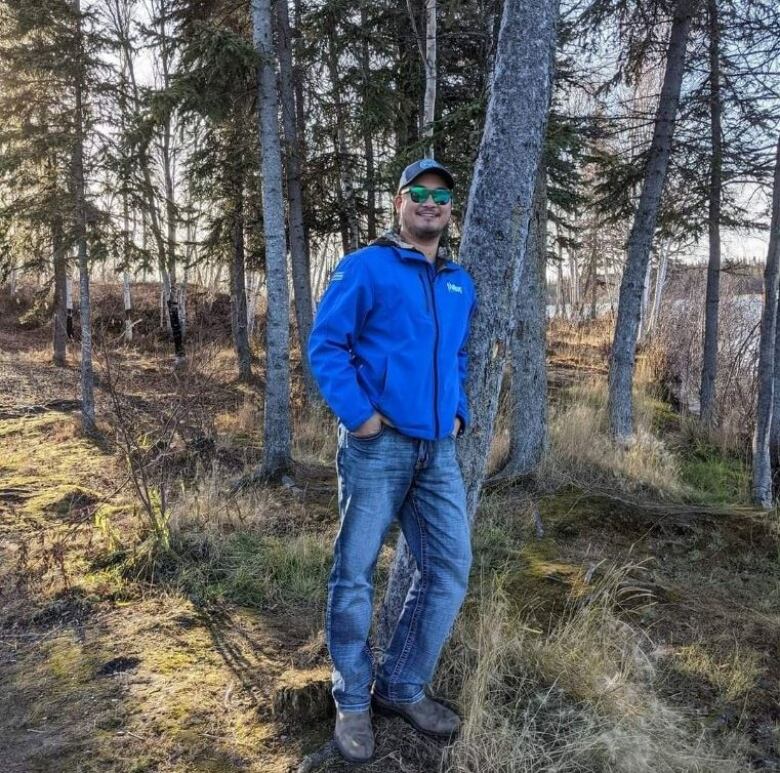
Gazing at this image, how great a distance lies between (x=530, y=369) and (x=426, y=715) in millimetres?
4886

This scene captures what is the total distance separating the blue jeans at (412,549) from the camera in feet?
7.29

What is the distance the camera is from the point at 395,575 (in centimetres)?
275

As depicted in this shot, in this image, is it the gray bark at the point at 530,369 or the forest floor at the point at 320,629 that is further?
the gray bark at the point at 530,369

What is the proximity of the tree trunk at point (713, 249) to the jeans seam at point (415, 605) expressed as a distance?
932cm

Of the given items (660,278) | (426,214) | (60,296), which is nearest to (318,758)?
(426,214)

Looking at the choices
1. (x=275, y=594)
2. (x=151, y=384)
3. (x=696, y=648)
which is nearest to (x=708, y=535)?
(x=696, y=648)

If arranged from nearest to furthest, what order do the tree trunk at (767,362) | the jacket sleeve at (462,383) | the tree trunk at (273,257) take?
the jacket sleeve at (462,383), the tree trunk at (767,362), the tree trunk at (273,257)

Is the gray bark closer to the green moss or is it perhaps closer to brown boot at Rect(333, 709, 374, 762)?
the green moss

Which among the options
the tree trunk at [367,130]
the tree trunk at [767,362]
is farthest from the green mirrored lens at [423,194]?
the tree trunk at [367,130]

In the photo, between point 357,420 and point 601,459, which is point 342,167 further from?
point 357,420

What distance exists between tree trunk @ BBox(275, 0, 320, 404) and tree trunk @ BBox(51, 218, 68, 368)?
3696 millimetres

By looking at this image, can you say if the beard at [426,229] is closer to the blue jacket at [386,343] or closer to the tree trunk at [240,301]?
the blue jacket at [386,343]

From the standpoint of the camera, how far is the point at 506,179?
2.60m

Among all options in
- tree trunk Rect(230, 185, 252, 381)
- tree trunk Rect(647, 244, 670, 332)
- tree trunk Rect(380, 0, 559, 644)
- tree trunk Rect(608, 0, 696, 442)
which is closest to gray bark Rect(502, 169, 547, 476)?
tree trunk Rect(608, 0, 696, 442)
